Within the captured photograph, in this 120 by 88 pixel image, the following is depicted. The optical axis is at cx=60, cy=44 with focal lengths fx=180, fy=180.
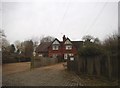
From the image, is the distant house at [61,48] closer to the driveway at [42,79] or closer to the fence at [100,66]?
the driveway at [42,79]

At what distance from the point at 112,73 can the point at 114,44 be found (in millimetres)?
1971

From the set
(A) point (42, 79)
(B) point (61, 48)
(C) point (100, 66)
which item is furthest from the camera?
(B) point (61, 48)

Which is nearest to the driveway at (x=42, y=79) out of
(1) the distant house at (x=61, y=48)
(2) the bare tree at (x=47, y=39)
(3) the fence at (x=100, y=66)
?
(3) the fence at (x=100, y=66)

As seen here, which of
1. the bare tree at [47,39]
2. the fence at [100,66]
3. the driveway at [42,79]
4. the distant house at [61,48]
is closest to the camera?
the fence at [100,66]

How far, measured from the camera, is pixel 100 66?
12742 mm

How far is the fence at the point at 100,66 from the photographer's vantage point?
1084 centimetres

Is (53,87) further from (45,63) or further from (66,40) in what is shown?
(66,40)

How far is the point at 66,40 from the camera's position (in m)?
58.0

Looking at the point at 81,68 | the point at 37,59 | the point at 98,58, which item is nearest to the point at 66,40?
the point at 37,59

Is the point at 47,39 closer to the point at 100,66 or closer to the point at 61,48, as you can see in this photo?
the point at 61,48

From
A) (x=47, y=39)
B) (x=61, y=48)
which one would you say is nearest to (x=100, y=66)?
(x=61, y=48)

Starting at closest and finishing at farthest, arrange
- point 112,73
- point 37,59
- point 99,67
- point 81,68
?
point 112,73 → point 99,67 → point 81,68 → point 37,59

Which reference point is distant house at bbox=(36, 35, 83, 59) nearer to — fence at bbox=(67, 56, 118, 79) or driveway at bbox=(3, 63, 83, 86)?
driveway at bbox=(3, 63, 83, 86)

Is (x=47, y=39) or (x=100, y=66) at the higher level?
(x=47, y=39)
